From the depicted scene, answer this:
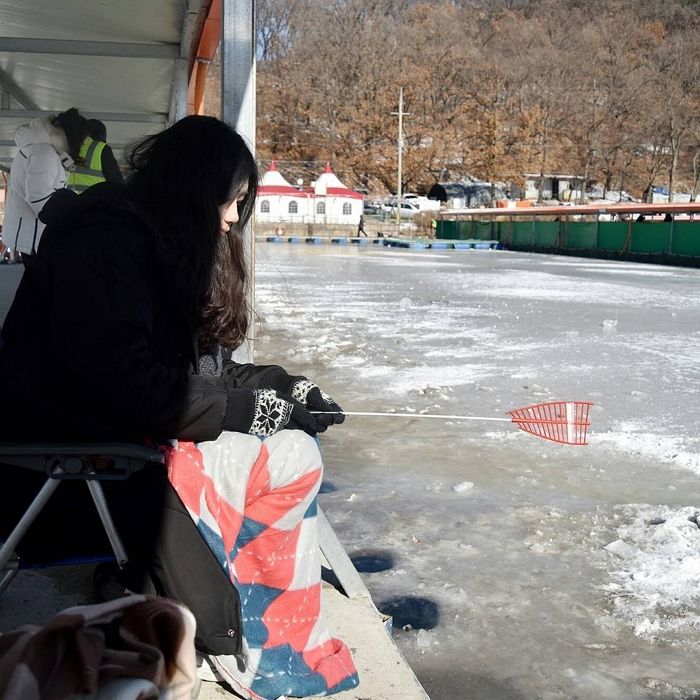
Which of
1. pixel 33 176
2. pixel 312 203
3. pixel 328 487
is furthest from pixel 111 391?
pixel 312 203

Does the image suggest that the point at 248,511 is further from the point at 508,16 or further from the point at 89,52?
the point at 508,16

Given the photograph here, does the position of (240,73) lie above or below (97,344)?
above

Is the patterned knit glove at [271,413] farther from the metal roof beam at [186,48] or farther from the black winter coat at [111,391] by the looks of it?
the metal roof beam at [186,48]

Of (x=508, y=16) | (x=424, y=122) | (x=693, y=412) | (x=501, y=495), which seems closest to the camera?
(x=501, y=495)

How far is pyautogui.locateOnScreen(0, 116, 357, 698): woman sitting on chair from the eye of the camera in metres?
1.92

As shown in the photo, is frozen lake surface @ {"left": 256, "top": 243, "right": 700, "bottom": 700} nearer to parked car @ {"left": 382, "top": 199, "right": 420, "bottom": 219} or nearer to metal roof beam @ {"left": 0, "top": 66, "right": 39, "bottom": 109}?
metal roof beam @ {"left": 0, "top": 66, "right": 39, "bottom": 109}

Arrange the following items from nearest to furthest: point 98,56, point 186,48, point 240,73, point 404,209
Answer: point 240,73 < point 186,48 < point 98,56 < point 404,209

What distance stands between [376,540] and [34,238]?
3835mm

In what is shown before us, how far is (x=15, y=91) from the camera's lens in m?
9.39

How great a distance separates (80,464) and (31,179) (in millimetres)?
4831

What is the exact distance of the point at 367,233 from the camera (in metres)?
57.6

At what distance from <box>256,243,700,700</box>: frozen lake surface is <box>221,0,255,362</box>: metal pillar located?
1175 mm

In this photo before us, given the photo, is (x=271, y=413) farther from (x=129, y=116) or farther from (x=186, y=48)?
(x=129, y=116)

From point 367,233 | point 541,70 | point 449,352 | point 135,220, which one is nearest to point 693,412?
point 449,352
